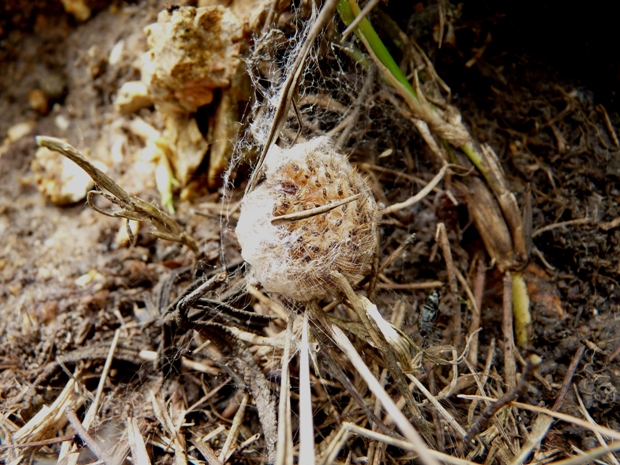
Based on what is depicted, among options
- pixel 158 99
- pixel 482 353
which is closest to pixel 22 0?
pixel 158 99

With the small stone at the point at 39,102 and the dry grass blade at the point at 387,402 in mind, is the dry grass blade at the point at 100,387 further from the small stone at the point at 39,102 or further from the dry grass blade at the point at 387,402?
the small stone at the point at 39,102

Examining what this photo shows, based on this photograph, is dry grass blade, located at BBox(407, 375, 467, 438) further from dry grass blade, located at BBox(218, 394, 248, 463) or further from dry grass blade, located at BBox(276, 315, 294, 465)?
dry grass blade, located at BBox(218, 394, 248, 463)

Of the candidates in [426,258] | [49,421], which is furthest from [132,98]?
[426,258]

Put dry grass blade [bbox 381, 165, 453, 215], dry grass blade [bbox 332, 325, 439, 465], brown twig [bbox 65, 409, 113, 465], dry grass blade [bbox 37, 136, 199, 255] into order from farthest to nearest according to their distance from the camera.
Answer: dry grass blade [bbox 381, 165, 453, 215]
brown twig [bbox 65, 409, 113, 465]
dry grass blade [bbox 37, 136, 199, 255]
dry grass blade [bbox 332, 325, 439, 465]

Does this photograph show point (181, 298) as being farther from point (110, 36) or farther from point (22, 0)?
point (22, 0)

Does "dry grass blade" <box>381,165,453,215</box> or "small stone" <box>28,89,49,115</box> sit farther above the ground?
"small stone" <box>28,89,49,115</box>

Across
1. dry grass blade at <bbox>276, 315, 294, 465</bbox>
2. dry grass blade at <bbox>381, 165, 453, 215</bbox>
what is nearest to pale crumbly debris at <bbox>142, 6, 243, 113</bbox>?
dry grass blade at <bbox>381, 165, 453, 215</bbox>

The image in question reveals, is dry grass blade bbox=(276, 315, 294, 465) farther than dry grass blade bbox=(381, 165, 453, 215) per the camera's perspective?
No
